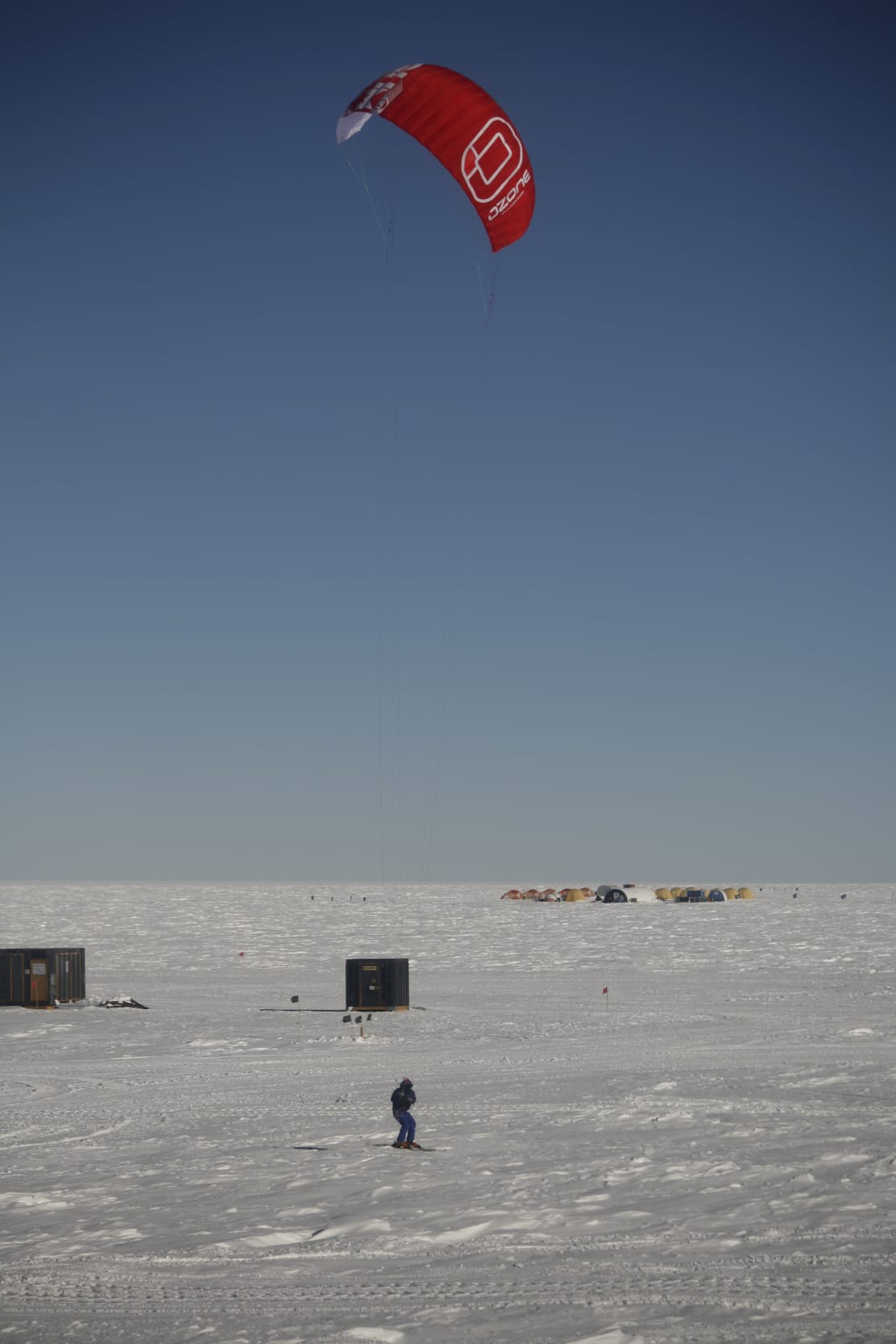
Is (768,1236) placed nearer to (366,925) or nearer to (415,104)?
(415,104)

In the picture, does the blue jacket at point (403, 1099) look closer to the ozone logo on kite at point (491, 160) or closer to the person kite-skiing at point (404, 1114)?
the person kite-skiing at point (404, 1114)

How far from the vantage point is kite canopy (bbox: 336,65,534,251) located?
20500 millimetres

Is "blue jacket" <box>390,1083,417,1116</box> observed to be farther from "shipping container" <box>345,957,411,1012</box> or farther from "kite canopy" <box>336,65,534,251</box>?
"kite canopy" <box>336,65,534,251</box>

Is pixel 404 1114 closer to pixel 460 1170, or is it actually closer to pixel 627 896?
pixel 460 1170

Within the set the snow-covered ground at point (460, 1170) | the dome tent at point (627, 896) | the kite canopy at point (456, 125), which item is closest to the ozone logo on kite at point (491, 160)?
the kite canopy at point (456, 125)

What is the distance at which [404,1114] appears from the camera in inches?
539

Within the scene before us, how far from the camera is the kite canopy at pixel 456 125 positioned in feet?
67.3

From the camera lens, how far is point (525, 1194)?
11.9 m

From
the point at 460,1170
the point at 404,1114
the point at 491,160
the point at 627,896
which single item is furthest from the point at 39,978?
the point at 627,896

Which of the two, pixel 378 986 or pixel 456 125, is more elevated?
A: pixel 456 125

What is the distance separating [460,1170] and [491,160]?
14930 mm

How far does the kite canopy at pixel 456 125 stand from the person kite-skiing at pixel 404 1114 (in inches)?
536

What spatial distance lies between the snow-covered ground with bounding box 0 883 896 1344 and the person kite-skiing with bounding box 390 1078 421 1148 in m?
0.25

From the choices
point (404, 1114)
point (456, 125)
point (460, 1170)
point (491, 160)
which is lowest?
point (460, 1170)
